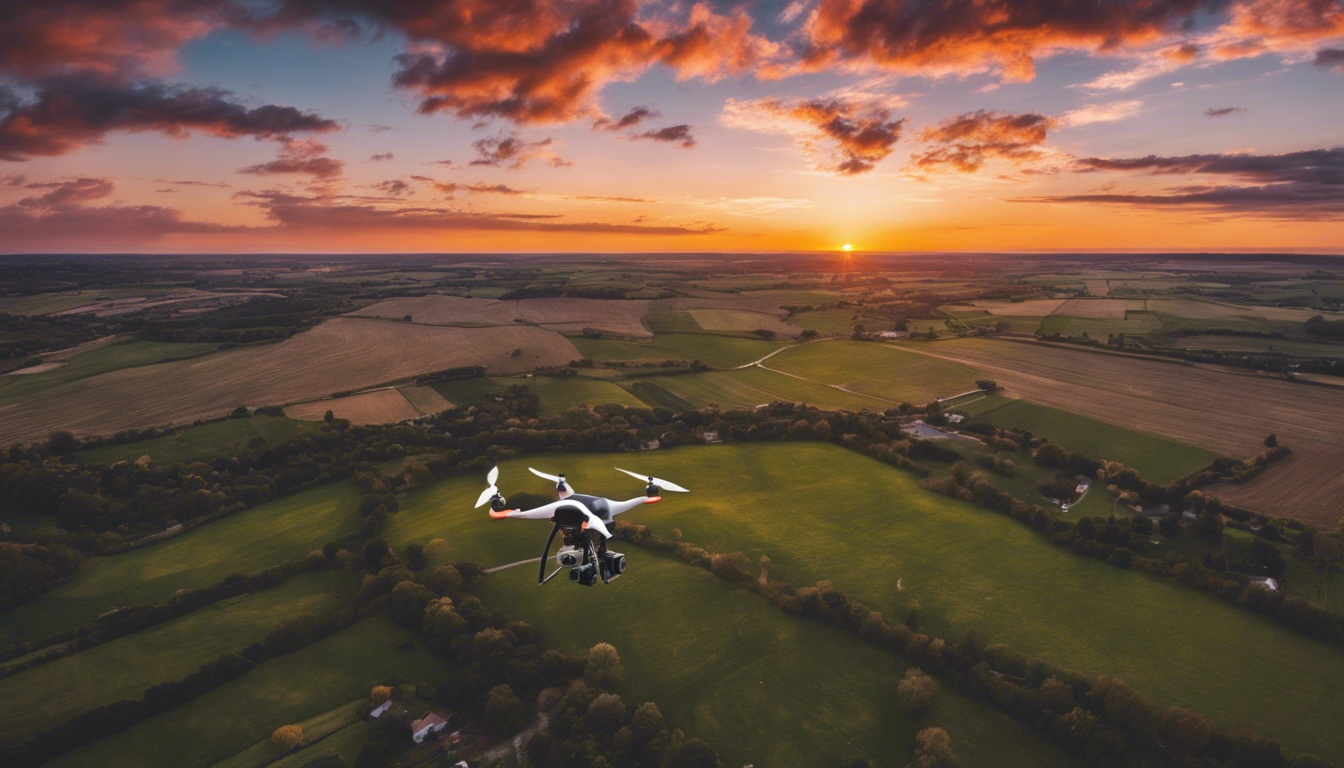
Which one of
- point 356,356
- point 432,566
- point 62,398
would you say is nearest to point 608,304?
point 356,356

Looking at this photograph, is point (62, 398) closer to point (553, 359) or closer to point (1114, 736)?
point (553, 359)

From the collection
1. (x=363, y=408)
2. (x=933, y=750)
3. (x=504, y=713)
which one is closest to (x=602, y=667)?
(x=504, y=713)

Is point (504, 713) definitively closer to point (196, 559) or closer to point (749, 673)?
point (749, 673)

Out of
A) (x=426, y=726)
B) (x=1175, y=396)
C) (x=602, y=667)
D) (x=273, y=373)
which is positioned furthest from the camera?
(x=273, y=373)

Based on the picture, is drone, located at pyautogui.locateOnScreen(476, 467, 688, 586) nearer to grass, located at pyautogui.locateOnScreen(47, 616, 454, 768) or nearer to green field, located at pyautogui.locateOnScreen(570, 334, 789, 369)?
grass, located at pyautogui.locateOnScreen(47, 616, 454, 768)

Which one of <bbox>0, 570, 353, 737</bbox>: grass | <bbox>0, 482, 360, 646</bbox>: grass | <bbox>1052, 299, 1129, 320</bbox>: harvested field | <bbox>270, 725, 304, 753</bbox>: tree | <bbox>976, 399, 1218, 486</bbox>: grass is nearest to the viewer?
<bbox>270, 725, 304, 753</bbox>: tree

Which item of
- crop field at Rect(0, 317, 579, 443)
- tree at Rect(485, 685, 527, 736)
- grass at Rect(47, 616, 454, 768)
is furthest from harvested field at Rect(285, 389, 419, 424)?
tree at Rect(485, 685, 527, 736)
